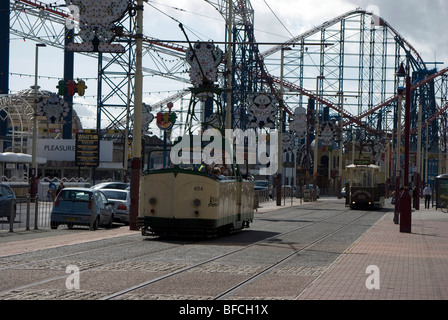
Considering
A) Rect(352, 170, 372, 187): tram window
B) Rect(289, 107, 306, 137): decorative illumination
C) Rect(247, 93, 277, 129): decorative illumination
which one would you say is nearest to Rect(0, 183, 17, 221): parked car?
Rect(247, 93, 277, 129): decorative illumination

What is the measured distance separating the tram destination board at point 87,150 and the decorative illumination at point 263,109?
2203 cm

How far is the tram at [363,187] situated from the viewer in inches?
2100

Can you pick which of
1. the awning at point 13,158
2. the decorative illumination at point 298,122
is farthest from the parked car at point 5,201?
the decorative illumination at point 298,122

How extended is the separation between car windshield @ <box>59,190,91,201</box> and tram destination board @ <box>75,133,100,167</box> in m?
37.4

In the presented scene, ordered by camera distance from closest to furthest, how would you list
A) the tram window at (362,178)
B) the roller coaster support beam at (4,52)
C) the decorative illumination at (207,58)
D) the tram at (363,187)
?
the decorative illumination at (207,58), the tram at (363,187), the tram window at (362,178), the roller coaster support beam at (4,52)

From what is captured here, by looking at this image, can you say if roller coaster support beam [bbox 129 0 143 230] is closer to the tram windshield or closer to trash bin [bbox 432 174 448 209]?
trash bin [bbox 432 174 448 209]

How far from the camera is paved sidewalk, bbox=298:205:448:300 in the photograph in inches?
462

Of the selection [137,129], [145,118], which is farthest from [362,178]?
[137,129]

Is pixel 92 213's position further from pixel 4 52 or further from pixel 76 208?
pixel 4 52

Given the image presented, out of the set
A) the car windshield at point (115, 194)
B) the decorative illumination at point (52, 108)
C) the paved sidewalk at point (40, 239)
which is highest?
the decorative illumination at point (52, 108)

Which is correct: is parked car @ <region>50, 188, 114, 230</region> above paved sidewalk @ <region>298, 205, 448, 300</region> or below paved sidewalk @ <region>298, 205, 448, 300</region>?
above

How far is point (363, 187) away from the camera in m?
53.7

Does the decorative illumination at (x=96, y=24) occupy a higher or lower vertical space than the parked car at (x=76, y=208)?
higher

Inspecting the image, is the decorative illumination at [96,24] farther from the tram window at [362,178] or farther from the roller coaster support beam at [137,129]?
the tram window at [362,178]
